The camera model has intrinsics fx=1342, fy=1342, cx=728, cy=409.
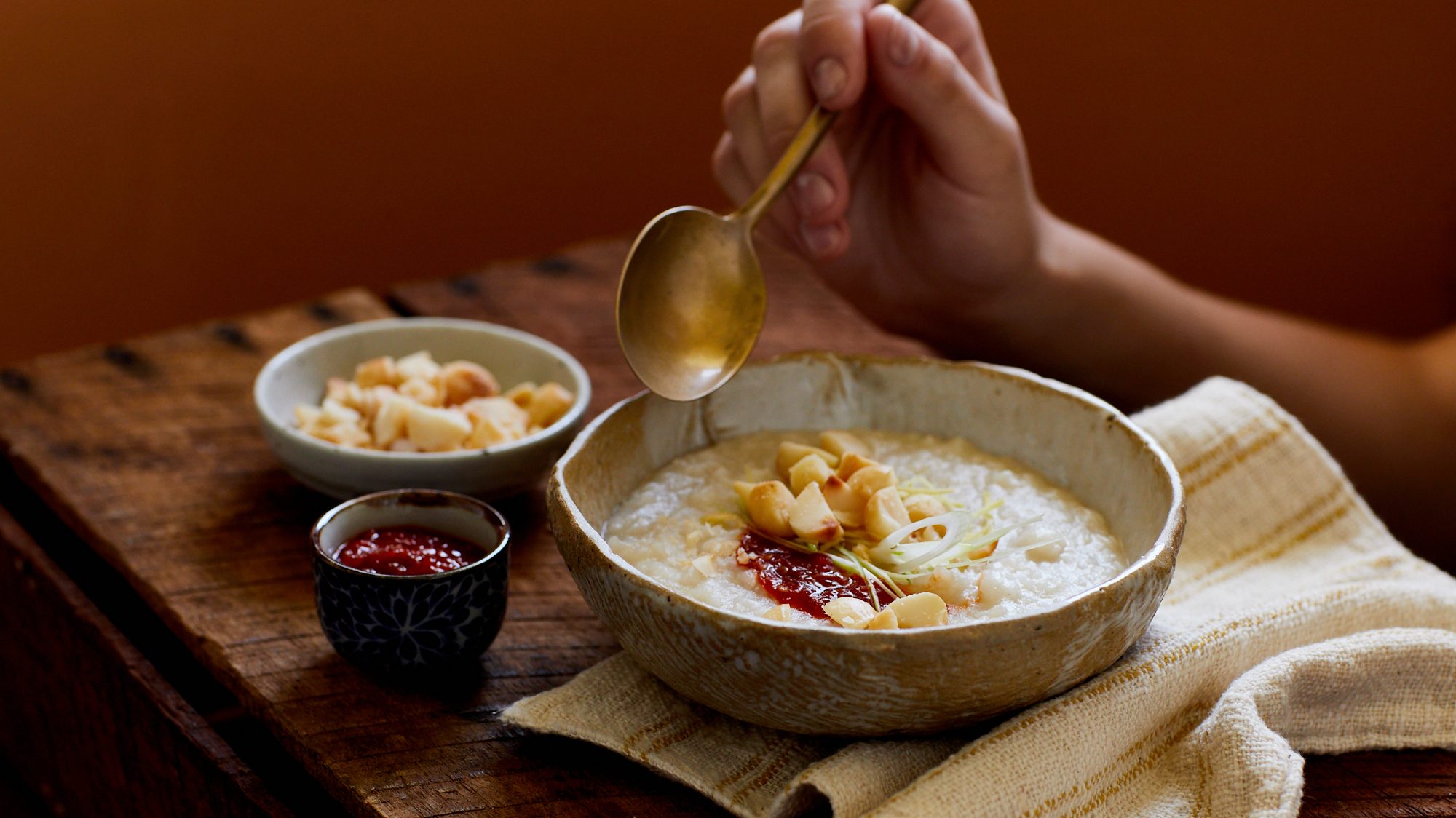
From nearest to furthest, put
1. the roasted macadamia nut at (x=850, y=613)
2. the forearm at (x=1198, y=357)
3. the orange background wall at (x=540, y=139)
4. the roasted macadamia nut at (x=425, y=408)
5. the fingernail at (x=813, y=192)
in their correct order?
1. the roasted macadamia nut at (x=850, y=613)
2. the roasted macadamia nut at (x=425, y=408)
3. the fingernail at (x=813, y=192)
4. the forearm at (x=1198, y=357)
5. the orange background wall at (x=540, y=139)

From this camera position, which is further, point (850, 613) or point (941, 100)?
point (941, 100)

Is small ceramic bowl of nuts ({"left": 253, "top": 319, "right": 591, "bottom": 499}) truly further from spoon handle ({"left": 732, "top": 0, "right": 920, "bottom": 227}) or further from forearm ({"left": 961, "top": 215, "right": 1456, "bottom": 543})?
forearm ({"left": 961, "top": 215, "right": 1456, "bottom": 543})

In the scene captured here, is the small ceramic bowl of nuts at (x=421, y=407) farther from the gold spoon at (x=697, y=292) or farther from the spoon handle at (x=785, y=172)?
the spoon handle at (x=785, y=172)

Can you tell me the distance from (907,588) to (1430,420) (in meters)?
1.18

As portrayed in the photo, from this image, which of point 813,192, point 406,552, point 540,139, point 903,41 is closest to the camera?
point 406,552

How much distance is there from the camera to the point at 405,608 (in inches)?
50.3

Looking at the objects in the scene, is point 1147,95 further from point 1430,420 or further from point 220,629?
point 220,629

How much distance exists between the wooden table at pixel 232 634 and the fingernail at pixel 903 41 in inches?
21.3

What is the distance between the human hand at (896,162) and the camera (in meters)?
1.73

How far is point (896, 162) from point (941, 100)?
281mm

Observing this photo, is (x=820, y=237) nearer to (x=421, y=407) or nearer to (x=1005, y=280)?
(x=1005, y=280)

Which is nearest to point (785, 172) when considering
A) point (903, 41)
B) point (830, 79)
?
point (830, 79)

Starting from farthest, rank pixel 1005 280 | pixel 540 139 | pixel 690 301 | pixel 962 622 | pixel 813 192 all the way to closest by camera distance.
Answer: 1. pixel 540 139
2. pixel 1005 280
3. pixel 813 192
4. pixel 690 301
5. pixel 962 622

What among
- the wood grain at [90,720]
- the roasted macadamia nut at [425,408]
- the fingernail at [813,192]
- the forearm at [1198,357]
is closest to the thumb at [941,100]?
the fingernail at [813,192]
